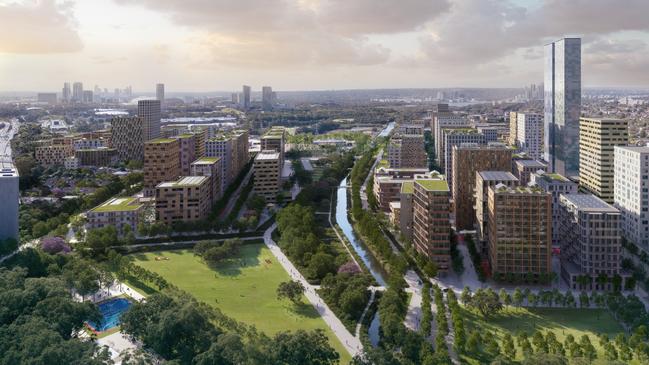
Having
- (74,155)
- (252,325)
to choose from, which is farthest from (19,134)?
(252,325)

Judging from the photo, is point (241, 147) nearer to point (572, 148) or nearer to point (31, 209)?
point (31, 209)

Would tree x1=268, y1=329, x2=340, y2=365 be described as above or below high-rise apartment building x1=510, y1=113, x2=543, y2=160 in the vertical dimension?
below

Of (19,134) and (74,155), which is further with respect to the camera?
(19,134)

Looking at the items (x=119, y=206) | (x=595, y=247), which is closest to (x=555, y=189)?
(x=595, y=247)

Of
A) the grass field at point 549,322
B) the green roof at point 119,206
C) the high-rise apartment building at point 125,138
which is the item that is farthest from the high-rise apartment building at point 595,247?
the high-rise apartment building at point 125,138

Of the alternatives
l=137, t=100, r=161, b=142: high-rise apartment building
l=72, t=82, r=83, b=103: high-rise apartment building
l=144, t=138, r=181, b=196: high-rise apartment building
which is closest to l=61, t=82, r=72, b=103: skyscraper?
l=72, t=82, r=83, b=103: high-rise apartment building

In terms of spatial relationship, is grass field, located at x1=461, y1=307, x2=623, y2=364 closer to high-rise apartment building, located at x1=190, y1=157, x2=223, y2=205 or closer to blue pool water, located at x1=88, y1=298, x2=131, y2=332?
blue pool water, located at x1=88, y1=298, x2=131, y2=332
